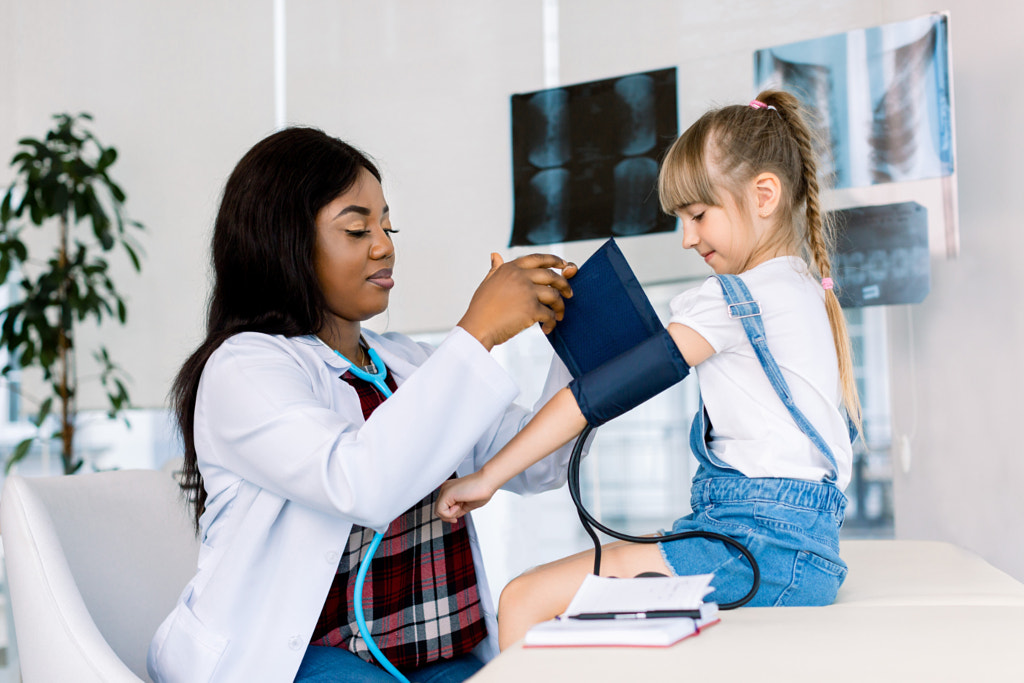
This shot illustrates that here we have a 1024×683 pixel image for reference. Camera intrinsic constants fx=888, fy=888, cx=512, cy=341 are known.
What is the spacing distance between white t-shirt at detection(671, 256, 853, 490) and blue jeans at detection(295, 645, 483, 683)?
1.69 feet

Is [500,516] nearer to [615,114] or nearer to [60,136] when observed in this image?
[615,114]

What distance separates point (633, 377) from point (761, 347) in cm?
18

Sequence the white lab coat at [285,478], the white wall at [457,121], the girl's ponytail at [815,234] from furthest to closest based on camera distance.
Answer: the white wall at [457,121], the girl's ponytail at [815,234], the white lab coat at [285,478]

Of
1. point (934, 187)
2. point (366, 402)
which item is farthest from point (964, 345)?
point (366, 402)

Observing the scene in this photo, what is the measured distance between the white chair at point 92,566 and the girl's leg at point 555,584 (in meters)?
0.47

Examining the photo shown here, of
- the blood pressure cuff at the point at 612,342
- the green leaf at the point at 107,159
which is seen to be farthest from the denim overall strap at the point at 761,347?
the green leaf at the point at 107,159

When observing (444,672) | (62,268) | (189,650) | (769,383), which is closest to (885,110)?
(769,383)

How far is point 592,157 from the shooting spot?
2.66 meters

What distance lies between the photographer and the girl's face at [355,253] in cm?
135

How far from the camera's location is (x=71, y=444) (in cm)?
343

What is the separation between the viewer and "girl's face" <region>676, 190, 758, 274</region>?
1367 millimetres

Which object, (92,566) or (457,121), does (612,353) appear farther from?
(457,121)

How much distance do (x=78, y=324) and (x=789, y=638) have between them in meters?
3.61

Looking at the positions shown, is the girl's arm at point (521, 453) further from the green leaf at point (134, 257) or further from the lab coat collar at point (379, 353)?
the green leaf at point (134, 257)
